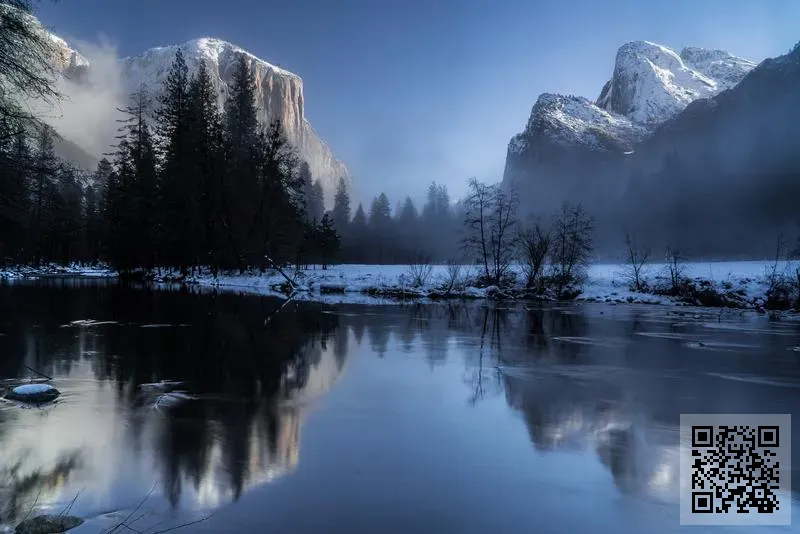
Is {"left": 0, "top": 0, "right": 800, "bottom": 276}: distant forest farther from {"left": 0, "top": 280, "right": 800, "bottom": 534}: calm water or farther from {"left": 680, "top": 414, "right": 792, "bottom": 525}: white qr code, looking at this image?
{"left": 680, "top": 414, "right": 792, "bottom": 525}: white qr code

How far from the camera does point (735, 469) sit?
6.25 meters

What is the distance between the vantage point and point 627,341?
1756 cm

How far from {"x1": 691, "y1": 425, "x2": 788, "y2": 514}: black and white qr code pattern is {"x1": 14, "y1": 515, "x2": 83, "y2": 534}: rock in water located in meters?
5.85

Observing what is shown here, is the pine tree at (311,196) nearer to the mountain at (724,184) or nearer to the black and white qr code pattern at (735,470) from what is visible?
the mountain at (724,184)

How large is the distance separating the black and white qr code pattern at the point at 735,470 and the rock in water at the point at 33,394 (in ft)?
29.9

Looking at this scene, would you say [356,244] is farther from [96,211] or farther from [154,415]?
[154,415]

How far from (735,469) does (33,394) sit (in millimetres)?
10046

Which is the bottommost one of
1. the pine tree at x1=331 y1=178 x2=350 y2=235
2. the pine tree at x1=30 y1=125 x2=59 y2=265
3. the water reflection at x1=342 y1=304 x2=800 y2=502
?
the water reflection at x1=342 y1=304 x2=800 y2=502

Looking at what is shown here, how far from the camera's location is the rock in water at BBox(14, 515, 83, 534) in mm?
4199

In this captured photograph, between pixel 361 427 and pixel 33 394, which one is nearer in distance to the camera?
pixel 361 427

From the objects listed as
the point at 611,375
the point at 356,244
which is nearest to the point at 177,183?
the point at 611,375

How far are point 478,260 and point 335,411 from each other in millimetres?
37710

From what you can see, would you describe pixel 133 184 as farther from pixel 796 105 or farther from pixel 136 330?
pixel 796 105

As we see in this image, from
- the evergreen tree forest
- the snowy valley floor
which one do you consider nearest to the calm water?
the snowy valley floor
